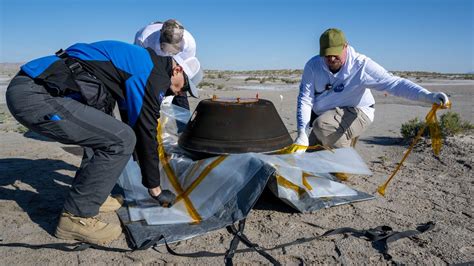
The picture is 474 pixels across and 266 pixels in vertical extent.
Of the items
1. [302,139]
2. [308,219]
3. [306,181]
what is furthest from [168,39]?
[308,219]

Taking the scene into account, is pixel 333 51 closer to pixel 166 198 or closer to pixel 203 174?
pixel 203 174

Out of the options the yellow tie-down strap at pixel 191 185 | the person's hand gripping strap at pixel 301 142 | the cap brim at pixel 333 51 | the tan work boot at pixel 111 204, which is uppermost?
the cap brim at pixel 333 51

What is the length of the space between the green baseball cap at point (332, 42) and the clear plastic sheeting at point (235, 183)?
3.29 ft

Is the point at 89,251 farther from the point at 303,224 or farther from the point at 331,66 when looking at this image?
the point at 331,66

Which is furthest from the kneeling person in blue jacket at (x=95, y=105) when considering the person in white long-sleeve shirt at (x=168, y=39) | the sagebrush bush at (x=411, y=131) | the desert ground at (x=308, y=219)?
the sagebrush bush at (x=411, y=131)

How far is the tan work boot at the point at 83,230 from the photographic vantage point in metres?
3.11

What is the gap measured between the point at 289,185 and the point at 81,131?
5.66ft

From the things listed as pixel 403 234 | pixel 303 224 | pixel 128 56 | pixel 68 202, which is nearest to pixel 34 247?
pixel 68 202

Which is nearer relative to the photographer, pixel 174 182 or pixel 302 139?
pixel 174 182

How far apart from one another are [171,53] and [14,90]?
1915mm

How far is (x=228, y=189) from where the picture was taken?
11.5 feet

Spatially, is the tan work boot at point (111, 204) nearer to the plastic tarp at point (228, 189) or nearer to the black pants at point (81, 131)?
the plastic tarp at point (228, 189)

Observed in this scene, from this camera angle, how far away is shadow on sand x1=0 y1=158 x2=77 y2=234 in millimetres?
3656

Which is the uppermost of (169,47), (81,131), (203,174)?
(169,47)
